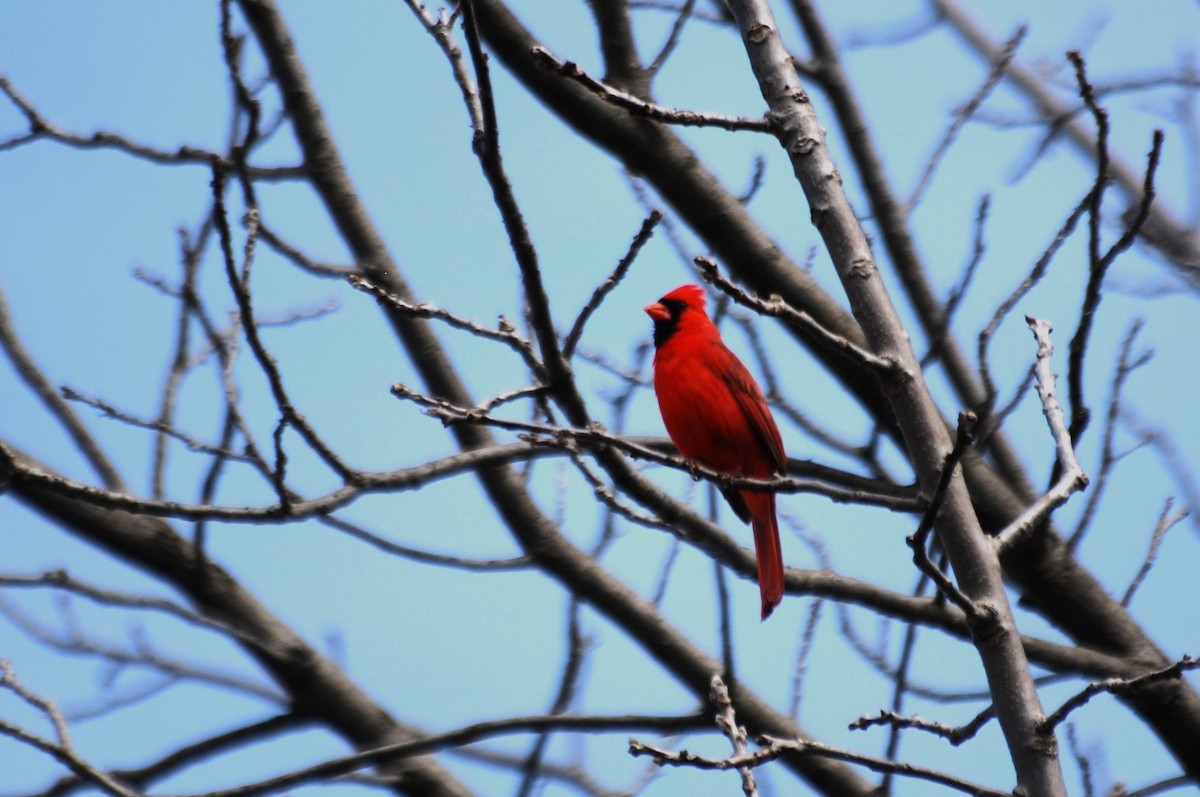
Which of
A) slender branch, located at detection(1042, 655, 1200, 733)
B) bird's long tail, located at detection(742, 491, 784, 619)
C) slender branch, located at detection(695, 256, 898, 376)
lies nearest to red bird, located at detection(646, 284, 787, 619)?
bird's long tail, located at detection(742, 491, 784, 619)

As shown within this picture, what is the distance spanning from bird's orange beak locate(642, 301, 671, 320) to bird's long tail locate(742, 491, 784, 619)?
3.32 ft

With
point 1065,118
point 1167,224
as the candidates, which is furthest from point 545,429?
point 1167,224

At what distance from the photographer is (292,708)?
12.8 ft


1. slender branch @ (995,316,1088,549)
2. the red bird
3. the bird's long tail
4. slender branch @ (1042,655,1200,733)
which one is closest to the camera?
slender branch @ (1042,655,1200,733)

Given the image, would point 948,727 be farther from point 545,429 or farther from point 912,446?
point 545,429

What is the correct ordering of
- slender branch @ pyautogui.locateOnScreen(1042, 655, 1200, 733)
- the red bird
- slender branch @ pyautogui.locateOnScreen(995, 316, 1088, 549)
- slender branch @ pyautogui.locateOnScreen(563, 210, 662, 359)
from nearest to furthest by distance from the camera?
slender branch @ pyautogui.locateOnScreen(1042, 655, 1200, 733), slender branch @ pyautogui.locateOnScreen(995, 316, 1088, 549), slender branch @ pyautogui.locateOnScreen(563, 210, 662, 359), the red bird

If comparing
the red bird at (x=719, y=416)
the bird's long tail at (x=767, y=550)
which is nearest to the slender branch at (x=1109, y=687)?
the bird's long tail at (x=767, y=550)

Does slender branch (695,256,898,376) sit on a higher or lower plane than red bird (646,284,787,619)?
lower

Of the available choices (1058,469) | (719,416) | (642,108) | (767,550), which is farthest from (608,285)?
(719,416)

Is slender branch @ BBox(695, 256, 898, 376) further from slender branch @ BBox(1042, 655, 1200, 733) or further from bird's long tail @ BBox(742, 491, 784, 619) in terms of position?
bird's long tail @ BBox(742, 491, 784, 619)

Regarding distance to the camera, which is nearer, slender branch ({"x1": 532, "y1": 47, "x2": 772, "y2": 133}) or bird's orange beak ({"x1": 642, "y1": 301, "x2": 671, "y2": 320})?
slender branch ({"x1": 532, "y1": 47, "x2": 772, "y2": 133})

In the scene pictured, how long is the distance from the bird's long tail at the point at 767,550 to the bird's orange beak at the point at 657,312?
1.01 metres

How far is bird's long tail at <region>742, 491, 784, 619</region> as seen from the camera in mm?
3439

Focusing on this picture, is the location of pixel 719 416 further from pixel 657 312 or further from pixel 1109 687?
pixel 1109 687
